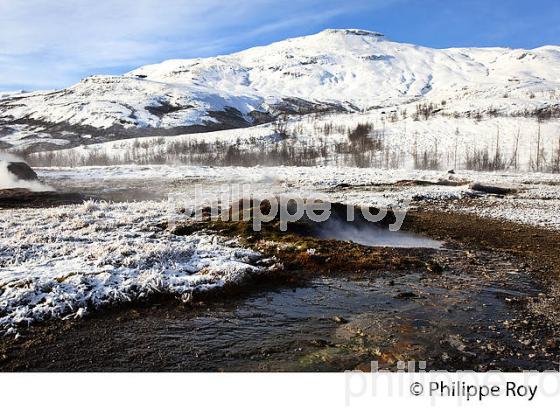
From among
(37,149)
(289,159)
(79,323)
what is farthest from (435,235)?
(37,149)

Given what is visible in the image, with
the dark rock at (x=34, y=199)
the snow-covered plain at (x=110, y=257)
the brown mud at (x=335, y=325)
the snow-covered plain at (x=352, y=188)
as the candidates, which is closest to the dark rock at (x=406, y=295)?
the brown mud at (x=335, y=325)

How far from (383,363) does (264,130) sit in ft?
400

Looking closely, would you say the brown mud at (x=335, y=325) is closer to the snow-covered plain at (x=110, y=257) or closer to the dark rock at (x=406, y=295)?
the dark rock at (x=406, y=295)

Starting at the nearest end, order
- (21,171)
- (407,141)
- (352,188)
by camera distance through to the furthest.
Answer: (352,188) < (21,171) < (407,141)

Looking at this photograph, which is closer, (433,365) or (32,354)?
(433,365)

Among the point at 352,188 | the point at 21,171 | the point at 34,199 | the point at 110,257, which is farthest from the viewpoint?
the point at 21,171

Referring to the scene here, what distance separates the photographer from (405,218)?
2128 cm

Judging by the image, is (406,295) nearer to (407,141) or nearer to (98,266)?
(98,266)

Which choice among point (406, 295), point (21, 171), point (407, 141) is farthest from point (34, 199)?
point (407, 141)

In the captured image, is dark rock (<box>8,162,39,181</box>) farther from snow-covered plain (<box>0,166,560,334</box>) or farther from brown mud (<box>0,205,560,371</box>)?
brown mud (<box>0,205,560,371</box>)

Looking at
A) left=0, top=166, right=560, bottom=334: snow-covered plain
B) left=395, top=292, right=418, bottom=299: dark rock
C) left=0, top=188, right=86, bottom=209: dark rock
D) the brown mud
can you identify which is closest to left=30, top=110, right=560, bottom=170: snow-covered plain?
left=0, top=188, right=86, bottom=209: dark rock

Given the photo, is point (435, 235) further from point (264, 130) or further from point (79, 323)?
point (264, 130)

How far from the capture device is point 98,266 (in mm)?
11273

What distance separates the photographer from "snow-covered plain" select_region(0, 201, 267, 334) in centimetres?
920
